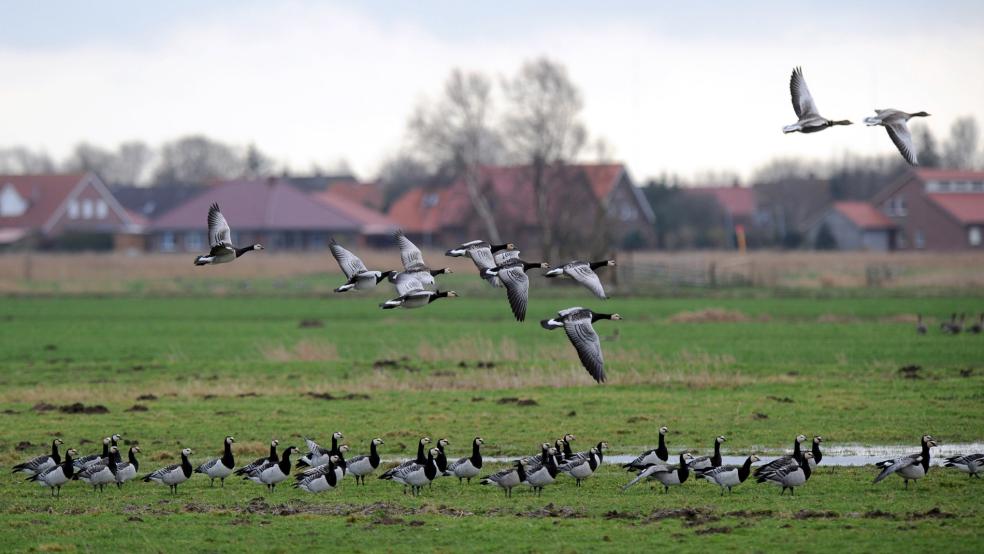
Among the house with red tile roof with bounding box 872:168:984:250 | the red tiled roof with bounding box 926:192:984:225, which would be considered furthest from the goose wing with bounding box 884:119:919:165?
the red tiled roof with bounding box 926:192:984:225

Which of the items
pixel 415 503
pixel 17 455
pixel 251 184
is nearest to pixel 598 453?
pixel 415 503

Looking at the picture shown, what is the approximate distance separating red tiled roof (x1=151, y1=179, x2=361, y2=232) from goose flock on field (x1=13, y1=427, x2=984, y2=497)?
96.4 meters

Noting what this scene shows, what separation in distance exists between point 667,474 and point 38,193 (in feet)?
389

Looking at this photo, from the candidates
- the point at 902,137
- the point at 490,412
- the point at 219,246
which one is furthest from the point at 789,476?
the point at 490,412

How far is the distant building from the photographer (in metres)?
123

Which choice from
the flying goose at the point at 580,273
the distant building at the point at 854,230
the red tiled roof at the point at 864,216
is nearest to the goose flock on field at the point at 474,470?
the flying goose at the point at 580,273

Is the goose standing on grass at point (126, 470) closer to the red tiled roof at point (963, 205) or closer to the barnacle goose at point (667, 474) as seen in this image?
the barnacle goose at point (667, 474)

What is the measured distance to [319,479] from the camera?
20.1 m

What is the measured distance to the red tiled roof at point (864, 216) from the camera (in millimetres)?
122875

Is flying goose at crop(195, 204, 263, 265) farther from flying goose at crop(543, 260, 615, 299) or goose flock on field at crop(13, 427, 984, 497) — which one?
flying goose at crop(543, 260, 615, 299)

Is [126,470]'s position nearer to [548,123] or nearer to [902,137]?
[902,137]

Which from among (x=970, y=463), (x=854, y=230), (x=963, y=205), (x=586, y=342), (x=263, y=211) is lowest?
(x=970, y=463)

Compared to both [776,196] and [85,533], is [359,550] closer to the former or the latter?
[85,533]

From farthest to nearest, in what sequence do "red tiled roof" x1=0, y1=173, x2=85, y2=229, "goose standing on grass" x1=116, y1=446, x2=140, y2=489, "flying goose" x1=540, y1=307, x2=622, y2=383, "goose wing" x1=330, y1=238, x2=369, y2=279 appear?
"red tiled roof" x1=0, y1=173, x2=85, y2=229 < "goose standing on grass" x1=116, y1=446, x2=140, y2=489 < "goose wing" x1=330, y1=238, x2=369, y2=279 < "flying goose" x1=540, y1=307, x2=622, y2=383
